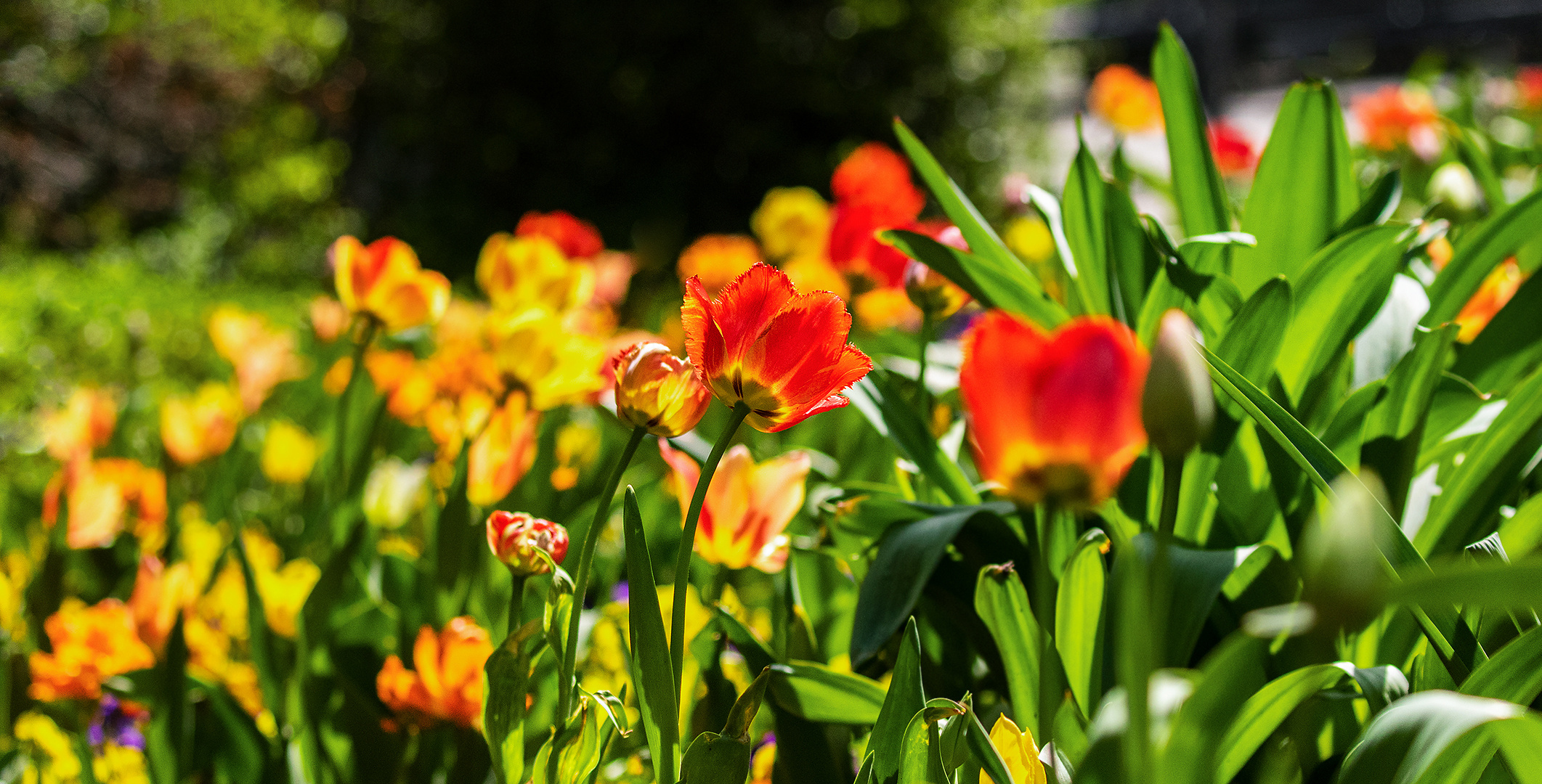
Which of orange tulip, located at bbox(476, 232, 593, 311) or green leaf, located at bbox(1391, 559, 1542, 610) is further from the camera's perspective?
orange tulip, located at bbox(476, 232, 593, 311)

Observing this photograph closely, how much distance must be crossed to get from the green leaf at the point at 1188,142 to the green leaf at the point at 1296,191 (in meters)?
0.04

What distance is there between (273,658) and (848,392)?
0.72 metres

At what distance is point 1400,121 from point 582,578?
258 cm

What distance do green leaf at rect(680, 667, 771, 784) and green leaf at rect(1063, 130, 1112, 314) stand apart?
680 mm

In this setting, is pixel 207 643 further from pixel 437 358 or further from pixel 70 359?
pixel 70 359

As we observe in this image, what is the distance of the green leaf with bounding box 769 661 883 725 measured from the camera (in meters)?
0.95

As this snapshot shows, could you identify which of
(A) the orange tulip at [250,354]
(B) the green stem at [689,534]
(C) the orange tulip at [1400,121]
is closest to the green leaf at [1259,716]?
(B) the green stem at [689,534]

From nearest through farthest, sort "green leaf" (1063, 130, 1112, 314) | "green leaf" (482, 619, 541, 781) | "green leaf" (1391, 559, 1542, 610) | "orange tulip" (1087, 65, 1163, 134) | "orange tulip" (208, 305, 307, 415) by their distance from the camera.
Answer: "green leaf" (1391, 559, 1542, 610) → "green leaf" (482, 619, 541, 781) → "green leaf" (1063, 130, 1112, 314) → "orange tulip" (208, 305, 307, 415) → "orange tulip" (1087, 65, 1163, 134)

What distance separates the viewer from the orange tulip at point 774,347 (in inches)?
28.7

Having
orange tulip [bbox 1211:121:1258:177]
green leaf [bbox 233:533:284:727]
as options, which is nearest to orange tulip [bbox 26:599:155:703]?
green leaf [bbox 233:533:284:727]

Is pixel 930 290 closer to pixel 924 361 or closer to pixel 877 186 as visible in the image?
pixel 924 361

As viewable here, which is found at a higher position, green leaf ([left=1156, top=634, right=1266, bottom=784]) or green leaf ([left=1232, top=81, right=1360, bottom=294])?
green leaf ([left=1232, top=81, right=1360, bottom=294])

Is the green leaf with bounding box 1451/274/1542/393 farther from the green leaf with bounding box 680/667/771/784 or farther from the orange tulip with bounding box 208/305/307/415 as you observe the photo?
the orange tulip with bounding box 208/305/307/415

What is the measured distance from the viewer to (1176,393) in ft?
1.58
